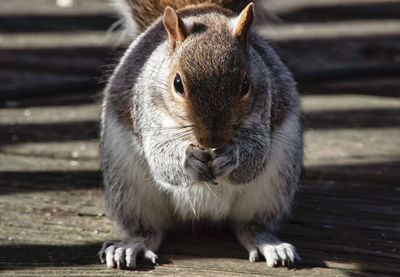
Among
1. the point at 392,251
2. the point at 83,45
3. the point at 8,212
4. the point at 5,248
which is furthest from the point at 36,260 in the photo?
the point at 83,45

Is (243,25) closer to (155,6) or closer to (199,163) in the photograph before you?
(199,163)

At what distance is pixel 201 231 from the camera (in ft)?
6.73

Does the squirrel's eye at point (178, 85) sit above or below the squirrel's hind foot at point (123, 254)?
above

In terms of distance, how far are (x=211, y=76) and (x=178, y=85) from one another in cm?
12

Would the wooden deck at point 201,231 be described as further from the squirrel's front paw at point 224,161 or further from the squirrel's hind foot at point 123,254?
the squirrel's front paw at point 224,161

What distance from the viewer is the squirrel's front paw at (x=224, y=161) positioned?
1729mm

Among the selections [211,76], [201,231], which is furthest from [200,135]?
[201,231]

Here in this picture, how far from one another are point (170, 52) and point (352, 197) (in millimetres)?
828

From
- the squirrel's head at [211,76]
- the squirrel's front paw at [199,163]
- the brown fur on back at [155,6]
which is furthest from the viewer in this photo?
the brown fur on back at [155,6]

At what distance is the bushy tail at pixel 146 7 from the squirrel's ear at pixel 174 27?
41 centimetres

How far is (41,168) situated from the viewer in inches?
95.1

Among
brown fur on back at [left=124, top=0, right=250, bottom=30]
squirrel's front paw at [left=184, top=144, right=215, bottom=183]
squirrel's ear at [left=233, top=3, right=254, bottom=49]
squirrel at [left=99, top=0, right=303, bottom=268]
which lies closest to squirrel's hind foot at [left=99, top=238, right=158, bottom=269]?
squirrel at [left=99, top=0, right=303, bottom=268]

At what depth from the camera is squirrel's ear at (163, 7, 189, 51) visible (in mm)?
1782

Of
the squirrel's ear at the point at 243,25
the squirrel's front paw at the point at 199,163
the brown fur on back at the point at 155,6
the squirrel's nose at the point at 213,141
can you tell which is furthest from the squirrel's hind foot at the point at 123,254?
the brown fur on back at the point at 155,6
